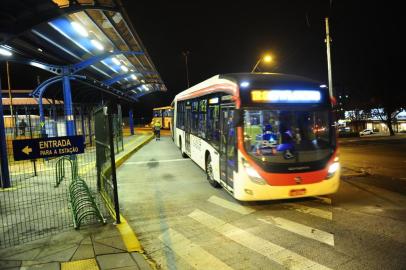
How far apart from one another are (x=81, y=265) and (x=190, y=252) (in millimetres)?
1675

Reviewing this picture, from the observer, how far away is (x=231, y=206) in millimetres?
7676

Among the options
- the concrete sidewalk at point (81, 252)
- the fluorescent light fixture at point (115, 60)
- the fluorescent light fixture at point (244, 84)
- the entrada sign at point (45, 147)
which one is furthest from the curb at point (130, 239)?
the fluorescent light fixture at point (115, 60)

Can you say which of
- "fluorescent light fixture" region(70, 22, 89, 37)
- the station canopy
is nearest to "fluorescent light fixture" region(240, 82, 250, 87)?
the station canopy

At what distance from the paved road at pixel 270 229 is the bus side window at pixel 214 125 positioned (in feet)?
4.84

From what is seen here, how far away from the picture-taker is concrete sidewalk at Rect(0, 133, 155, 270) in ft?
15.4

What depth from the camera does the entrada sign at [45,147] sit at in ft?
19.3

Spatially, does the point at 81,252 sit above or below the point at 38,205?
below

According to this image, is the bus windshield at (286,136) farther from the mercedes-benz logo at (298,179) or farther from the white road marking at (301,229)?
the white road marking at (301,229)

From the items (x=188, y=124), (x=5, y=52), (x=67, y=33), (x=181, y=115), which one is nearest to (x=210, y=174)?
(x=188, y=124)

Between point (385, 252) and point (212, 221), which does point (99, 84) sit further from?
point (385, 252)

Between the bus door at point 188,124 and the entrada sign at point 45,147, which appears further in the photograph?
the bus door at point 188,124

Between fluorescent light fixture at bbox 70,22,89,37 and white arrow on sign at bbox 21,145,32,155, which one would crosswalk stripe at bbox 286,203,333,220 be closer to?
white arrow on sign at bbox 21,145,32,155

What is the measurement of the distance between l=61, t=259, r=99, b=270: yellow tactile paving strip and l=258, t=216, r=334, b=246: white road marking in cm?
345

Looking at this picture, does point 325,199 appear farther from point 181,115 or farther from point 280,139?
point 181,115
